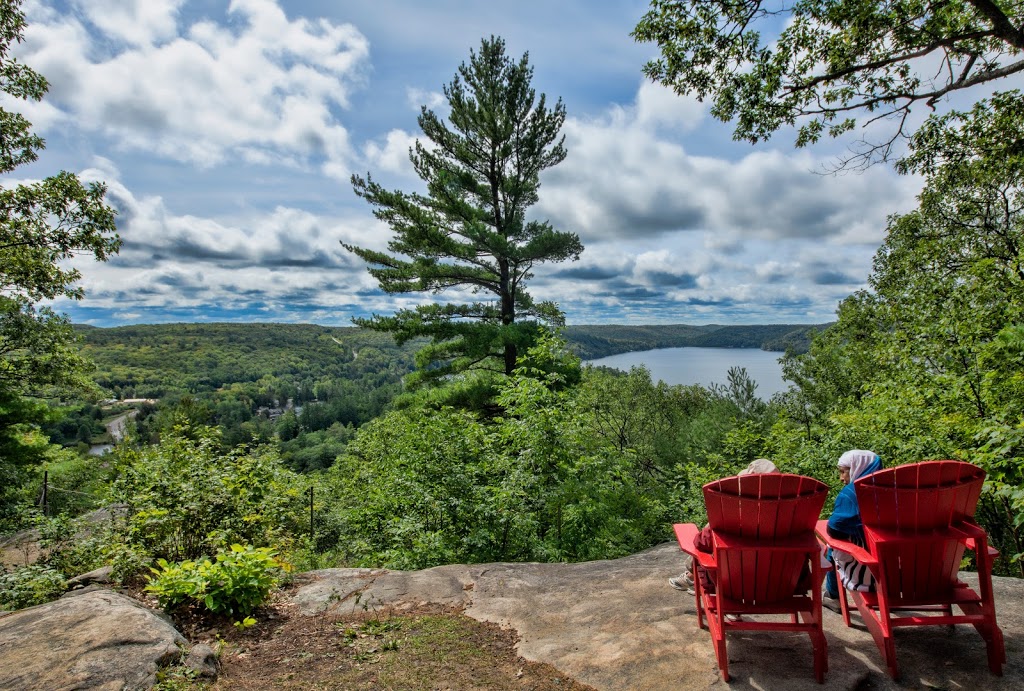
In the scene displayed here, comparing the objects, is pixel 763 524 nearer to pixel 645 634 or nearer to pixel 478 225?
pixel 645 634

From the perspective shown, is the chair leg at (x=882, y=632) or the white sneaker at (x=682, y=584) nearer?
the chair leg at (x=882, y=632)

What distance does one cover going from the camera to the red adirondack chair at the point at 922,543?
9.07 ft

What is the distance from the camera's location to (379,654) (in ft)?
11.4

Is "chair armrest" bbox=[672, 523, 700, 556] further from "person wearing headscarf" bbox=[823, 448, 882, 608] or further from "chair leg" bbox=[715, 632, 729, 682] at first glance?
"person wearing headscarf" bbox=[823, 448, 882, 608]

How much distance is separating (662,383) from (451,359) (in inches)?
882

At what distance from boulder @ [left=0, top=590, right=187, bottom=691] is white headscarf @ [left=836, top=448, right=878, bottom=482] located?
4.61 meters

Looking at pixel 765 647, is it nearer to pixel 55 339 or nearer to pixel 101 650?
pixel 101 650

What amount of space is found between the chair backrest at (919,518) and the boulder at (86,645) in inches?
171

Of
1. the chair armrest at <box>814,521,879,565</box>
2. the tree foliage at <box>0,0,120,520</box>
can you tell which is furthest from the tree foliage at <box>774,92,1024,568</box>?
the tree foliage at <box>0,0,120,520</box>

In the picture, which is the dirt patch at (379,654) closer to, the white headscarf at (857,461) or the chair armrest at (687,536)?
the chair armrest at (687,536)

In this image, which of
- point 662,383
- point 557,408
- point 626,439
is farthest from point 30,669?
point 662,383

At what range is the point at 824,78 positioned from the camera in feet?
21.0

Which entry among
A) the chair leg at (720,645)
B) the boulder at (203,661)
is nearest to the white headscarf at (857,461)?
the chair leg at (720,645)

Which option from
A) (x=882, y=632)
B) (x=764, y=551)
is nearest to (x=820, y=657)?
(x=882, y=632)
